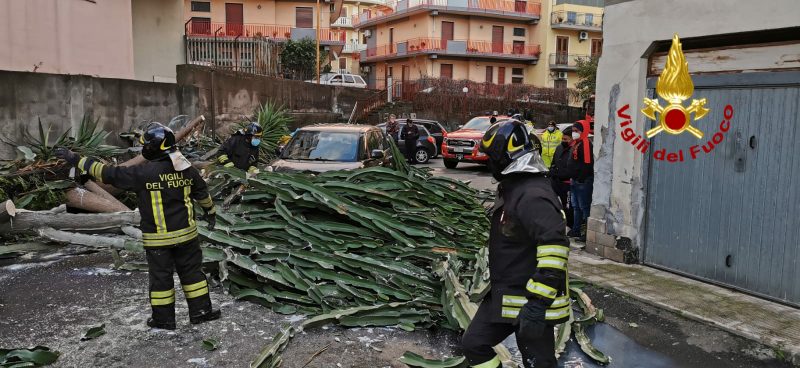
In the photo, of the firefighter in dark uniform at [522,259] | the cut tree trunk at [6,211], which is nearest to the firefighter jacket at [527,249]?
the firefighter in dark uniform at [522,259]

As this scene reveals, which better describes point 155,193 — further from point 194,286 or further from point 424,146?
point 424,146

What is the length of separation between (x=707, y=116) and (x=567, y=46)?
44.0 metres

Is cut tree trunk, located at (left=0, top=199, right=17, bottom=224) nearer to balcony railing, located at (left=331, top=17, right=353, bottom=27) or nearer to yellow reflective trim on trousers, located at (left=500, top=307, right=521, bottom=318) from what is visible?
yellow reflective trim on trousers, located at (left=500, top=307, right=521, bottom=318)

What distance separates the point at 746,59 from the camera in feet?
19.9

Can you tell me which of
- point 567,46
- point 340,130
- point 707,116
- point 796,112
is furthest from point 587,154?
point 567,46

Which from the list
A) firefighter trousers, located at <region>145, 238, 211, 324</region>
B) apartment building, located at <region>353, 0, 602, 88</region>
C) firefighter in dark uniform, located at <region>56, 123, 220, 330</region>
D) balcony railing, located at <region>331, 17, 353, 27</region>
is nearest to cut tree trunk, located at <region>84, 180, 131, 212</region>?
firefighter in dark uniform, located at <region>56, 123, 220, 330</region>

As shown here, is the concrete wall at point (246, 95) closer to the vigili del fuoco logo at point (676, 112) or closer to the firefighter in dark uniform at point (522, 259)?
the vigili del fuoco logo at point (676, 112)

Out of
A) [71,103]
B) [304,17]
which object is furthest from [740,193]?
[304,17]

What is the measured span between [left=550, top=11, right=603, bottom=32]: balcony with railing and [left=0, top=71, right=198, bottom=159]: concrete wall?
127 feet

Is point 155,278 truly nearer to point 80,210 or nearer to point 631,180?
point 80,210

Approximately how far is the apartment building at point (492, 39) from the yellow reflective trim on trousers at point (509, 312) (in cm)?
4185

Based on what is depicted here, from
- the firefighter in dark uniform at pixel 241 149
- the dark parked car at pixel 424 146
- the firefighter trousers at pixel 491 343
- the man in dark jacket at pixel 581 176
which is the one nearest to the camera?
the firefighter trousers at pixel 491 343

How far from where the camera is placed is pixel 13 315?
5.11m

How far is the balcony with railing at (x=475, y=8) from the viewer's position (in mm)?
44469
